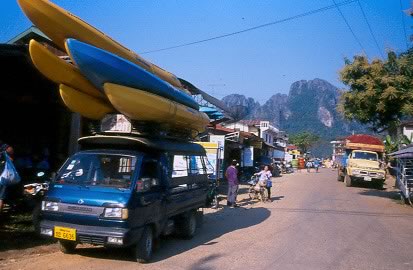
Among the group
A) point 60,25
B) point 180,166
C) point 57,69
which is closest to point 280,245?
point 180,166

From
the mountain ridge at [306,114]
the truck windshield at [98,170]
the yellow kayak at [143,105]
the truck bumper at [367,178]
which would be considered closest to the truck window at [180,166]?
the yellow kayak at [143,105]

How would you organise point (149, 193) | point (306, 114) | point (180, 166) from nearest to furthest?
→ point (149, 193) → point (180, 166) → point (306, 114)

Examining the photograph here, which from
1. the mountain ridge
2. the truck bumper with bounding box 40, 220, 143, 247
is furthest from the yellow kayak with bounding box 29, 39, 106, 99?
the mountain ridge

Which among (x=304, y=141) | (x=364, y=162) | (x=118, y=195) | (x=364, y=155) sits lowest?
(x=118, y=195)

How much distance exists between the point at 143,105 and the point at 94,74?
1004 mm

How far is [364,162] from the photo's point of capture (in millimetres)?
25359

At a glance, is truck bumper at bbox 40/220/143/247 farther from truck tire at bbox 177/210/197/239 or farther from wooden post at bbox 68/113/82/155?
wooden post at bbox 68/113/82/155

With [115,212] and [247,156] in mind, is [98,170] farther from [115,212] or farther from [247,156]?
[247,156]

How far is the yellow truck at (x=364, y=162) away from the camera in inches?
972

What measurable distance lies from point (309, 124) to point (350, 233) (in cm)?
16544

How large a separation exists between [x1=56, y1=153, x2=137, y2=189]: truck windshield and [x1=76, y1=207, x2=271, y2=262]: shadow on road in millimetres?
1317

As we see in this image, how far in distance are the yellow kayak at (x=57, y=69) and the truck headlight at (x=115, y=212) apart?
2656 millimetres

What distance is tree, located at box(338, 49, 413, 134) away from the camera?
55.2ft

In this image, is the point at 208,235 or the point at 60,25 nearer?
the point at 60,25
